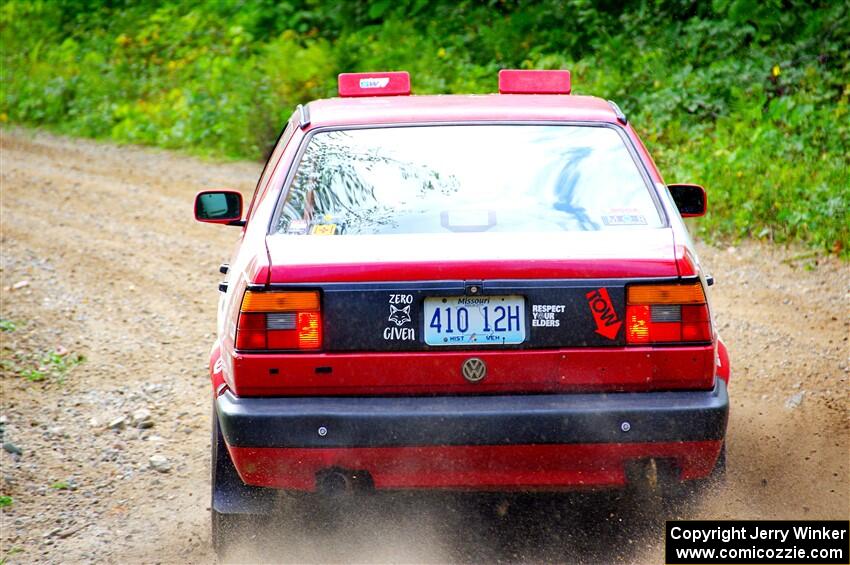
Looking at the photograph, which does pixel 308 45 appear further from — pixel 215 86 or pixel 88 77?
pixel 88 77

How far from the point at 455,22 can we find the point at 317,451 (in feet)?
41.2

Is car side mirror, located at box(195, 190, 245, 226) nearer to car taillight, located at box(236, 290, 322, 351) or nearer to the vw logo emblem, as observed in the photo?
car taillight, located at box(236, 290, 322, 351)

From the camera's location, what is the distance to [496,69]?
45.6 feet

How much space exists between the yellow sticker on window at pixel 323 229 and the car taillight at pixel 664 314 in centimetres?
107

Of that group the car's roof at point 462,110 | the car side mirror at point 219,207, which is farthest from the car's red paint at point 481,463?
the car side mirror at point 219,207

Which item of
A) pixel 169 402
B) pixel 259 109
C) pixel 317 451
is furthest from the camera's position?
pixel 259 109

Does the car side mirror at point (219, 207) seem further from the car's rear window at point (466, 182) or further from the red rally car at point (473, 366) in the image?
the red rally car at point (473, 366)

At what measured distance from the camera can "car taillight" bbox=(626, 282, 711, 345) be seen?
3.47 meters

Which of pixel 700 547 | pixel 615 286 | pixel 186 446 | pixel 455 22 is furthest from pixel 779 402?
pixel 455 22

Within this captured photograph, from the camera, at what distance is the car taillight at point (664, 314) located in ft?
11.4

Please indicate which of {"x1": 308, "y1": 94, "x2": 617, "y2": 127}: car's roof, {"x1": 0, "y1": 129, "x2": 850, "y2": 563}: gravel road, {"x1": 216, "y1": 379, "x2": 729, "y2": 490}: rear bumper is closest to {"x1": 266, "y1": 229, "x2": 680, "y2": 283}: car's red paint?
{"x1": 216, "y1": 379, "x2": 729, "y2": 490}: rear bumper

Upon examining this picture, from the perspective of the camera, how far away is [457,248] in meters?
3.53

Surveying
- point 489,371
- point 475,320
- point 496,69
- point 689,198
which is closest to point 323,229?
point 475,320

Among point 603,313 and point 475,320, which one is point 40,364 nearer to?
point 475,320
